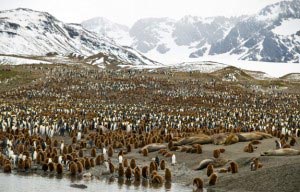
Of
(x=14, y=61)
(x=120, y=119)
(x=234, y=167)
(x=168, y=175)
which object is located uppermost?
(x=14, y=61)

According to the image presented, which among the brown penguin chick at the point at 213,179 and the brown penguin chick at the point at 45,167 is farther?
the brown penguin chick at the point at 45,167

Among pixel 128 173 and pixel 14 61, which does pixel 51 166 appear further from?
pixel 14 61

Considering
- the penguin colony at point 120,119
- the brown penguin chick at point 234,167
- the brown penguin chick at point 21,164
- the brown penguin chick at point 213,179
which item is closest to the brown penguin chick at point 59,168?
the penguin colony at point 120,119

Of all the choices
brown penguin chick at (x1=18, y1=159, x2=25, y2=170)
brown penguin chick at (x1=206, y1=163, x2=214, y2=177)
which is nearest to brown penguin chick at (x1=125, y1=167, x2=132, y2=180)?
brown penguin chick at (x1=206, y1=163, x2=214, y2=177)

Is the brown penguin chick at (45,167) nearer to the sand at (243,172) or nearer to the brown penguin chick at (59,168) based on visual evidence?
the brown penguin chick at (59,168)

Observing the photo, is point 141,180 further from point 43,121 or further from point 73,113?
point 73,113

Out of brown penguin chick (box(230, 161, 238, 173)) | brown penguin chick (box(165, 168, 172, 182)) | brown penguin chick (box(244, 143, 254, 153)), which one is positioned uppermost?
brown penguin chick (box(244, 143, 254, 153))

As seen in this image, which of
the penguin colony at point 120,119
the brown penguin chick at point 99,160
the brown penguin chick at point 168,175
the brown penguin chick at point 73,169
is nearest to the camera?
the brown penguin chick at point 168,175

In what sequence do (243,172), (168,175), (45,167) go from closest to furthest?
(243,172), (168,175), (45,167)

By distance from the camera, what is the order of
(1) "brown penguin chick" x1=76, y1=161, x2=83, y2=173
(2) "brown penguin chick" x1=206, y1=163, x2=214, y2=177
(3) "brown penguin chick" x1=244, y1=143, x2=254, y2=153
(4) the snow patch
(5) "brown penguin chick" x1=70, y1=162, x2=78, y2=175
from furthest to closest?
(4) the snow patch → (3) "brown penguin chick" x1=244, y1=143, x2=254, y2=153 → (1) "brown penguin chick" x1=76, y1=161, x2=83, y2=173 → (5) "brown penguin chick" x1=70, y1=162, x2=78, y2=175 → (2) "brown penguin chick" x1=206, y1=163, x2=214, y2=177

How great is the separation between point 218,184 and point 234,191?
158 cm

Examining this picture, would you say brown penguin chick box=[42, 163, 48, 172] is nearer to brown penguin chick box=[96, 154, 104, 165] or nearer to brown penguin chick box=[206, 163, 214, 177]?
brown penguin chick box=[96, 154, 104, 165]

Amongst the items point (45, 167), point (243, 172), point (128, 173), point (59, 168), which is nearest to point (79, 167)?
point (59, 168)

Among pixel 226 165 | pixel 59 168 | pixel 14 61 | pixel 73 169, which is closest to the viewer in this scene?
pixel 73 169
